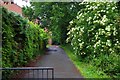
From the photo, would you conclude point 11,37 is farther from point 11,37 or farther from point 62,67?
point 62,67

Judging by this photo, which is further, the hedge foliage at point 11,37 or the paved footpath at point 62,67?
the paved footpath at point 62,67

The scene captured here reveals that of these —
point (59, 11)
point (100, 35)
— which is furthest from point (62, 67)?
point (59, 11)

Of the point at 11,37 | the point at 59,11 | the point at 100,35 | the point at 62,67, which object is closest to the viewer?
the point at 11,37

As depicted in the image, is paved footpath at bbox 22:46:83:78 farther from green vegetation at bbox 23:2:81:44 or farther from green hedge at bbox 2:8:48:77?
green vegetation at bbox 23:2:81:44

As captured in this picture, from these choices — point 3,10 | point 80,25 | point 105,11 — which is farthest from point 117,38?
point 3,10

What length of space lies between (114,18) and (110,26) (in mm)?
594

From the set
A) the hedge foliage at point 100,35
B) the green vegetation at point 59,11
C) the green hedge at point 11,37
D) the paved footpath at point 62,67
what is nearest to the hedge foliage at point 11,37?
the green hedge at point 11,37

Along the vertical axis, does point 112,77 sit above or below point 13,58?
below

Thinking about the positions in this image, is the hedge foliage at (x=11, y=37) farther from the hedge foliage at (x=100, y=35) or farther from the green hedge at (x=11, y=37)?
the hedge foliage at (x=100, y=35)

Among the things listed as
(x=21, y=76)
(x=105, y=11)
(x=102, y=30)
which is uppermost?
(x=105, y=11)

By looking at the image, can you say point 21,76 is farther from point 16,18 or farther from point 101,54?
point 101,54

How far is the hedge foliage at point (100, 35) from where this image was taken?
11406mm

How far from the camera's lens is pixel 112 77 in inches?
383

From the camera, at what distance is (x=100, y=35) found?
13133 mm
